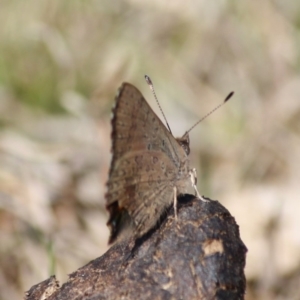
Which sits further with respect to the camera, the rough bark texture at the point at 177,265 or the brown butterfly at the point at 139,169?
the brown butterfly at the point at 139,169

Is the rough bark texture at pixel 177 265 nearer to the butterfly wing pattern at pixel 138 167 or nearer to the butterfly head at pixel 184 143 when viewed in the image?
the butterfly wing pattern at pixel 138 167

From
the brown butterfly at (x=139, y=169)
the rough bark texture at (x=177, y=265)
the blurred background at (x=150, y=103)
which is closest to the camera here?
the rough bark texture at (x=177, y=265)

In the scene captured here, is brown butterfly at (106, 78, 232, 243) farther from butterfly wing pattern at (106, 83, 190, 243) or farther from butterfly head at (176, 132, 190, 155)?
butterfly head at (176, 132, 190, 155)

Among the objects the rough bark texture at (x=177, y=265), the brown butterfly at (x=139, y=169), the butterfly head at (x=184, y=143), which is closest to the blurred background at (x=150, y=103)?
the butterfly head at (x=184, y=143)

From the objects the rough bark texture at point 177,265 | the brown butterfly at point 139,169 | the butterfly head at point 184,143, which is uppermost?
the butterfly head at point 184,143

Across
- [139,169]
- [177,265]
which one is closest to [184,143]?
[139,169]

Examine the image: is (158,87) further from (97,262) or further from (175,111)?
(97,262)

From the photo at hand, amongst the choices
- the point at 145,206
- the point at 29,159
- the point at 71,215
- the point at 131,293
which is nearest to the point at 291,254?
the point at 71,215

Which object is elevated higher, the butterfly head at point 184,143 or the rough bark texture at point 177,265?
the butterfly head at point 184,143
